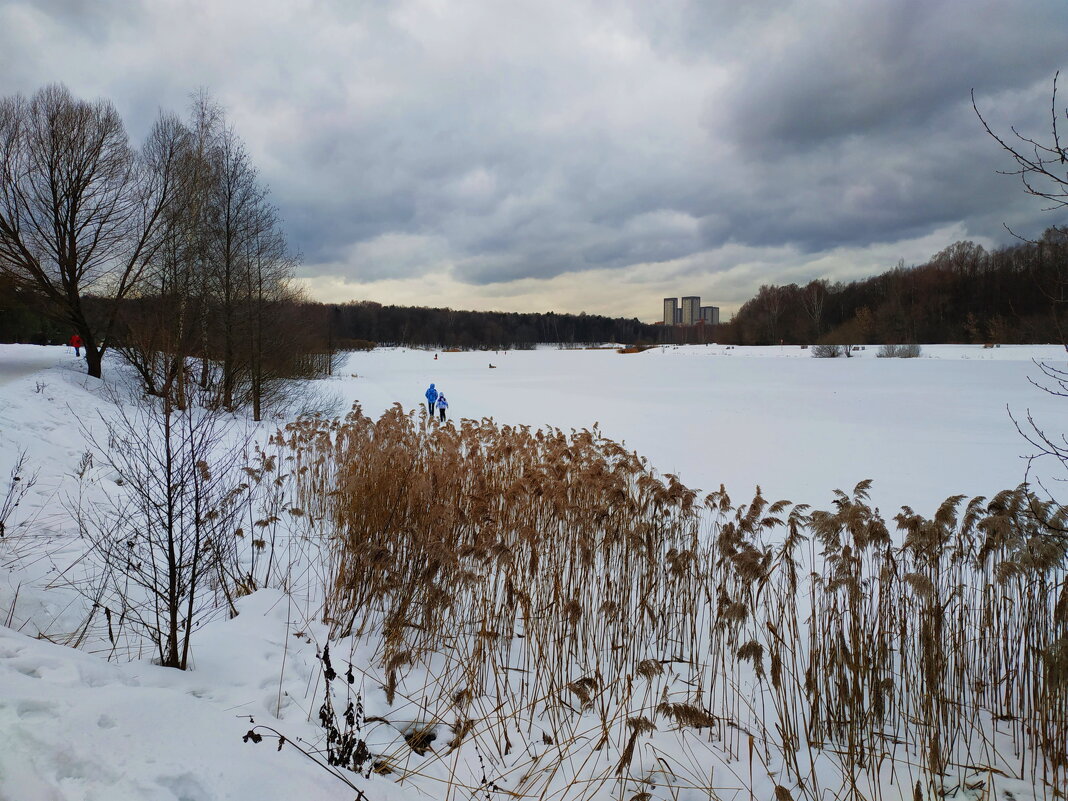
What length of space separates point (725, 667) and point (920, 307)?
65.7 metres

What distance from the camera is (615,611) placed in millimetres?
3893

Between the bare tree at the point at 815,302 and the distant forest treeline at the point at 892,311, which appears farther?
the bare tree at the point at 815,302

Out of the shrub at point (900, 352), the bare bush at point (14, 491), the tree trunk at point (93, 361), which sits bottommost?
the bare bush at point (14, 491)

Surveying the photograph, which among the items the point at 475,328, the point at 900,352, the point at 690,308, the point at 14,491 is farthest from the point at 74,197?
the point at 690,308

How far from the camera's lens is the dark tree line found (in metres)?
47.9

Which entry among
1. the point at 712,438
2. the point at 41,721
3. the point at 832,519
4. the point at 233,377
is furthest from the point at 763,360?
the point at 41,721

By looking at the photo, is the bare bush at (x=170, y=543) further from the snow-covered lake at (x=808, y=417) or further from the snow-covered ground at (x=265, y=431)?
the snow-covered lake at (x=808, y=417)

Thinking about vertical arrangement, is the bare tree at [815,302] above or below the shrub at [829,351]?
above

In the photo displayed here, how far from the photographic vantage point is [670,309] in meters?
174

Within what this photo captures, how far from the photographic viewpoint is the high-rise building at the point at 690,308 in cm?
16525

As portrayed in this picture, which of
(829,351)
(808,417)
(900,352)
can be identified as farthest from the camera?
(829,351)

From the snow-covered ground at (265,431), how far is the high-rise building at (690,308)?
472 feet

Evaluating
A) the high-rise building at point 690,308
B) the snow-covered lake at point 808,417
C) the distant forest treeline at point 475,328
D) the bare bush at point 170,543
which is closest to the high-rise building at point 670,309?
the high-rise building at point 690,308

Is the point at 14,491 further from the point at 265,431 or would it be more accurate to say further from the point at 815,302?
the point at 815,302
